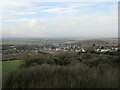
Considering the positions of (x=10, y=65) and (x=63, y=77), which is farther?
(x=10, y=65)

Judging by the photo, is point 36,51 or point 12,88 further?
point 36,51

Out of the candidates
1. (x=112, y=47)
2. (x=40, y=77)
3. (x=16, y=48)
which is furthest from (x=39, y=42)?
(x=112, y=47)

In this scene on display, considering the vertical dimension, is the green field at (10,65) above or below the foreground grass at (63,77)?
above

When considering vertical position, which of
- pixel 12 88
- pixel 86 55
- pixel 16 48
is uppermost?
pixel 16 48

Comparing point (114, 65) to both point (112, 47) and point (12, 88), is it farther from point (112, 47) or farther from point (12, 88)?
point (12, 88)

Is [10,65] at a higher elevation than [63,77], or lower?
higher

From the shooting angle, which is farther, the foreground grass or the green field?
the green field

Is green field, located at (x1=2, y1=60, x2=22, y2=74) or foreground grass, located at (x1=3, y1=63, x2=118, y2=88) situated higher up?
green field, located at (x1=2, y1=60, x2=22, y2=74)

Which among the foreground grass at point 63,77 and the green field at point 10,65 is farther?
the green field at point 10,65
